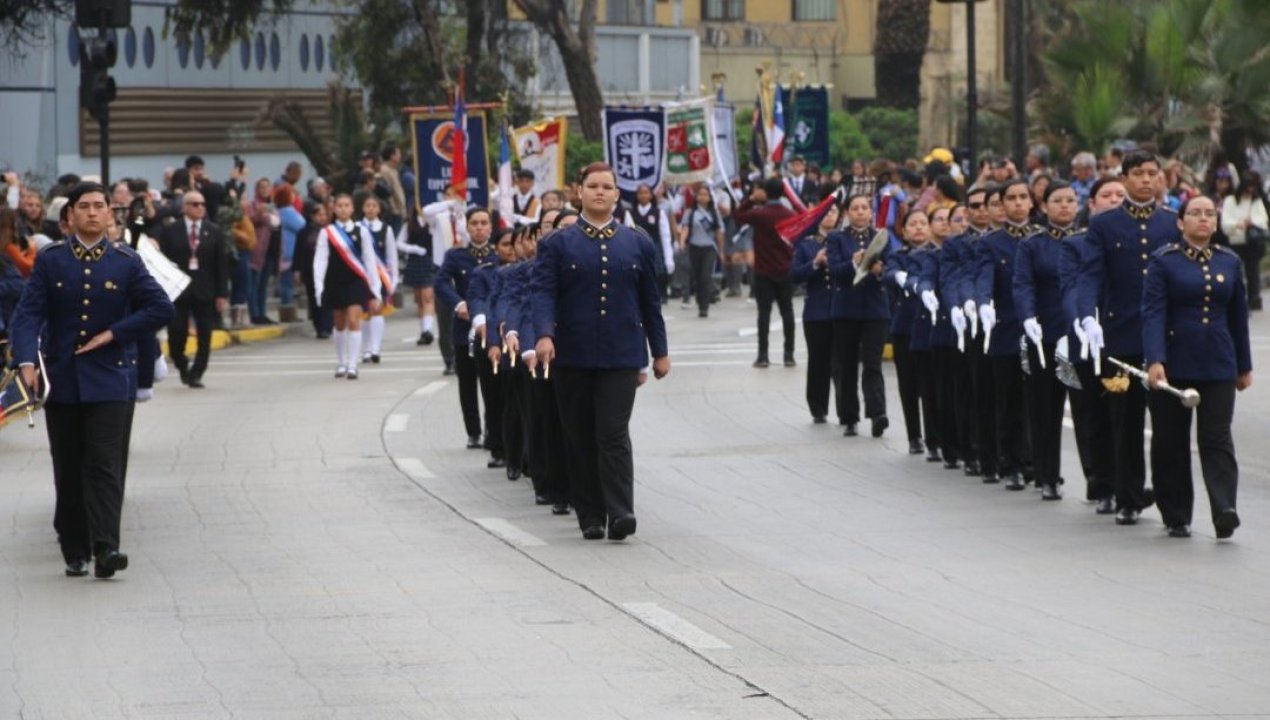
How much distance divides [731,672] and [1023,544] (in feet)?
13.5

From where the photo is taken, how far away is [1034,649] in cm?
1054

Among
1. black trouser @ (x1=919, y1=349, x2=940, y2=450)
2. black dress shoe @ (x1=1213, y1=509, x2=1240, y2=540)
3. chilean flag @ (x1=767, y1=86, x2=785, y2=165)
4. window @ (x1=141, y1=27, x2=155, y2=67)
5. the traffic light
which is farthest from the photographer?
window @ (x1=141, y1=27, x2=155, y2=67)

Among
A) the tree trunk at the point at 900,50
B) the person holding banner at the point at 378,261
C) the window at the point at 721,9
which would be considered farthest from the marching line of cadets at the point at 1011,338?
the window at the point at 721,9

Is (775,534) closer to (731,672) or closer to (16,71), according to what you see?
(731,672)

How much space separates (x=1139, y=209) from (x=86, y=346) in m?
5.60

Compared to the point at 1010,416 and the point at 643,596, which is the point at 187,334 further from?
the point at 643,596

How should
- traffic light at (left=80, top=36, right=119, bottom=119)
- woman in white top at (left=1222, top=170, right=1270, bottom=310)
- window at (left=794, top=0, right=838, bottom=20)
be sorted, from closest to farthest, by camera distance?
traffic light at (left=80, top=36, right=119, bottom=119), woman in white top at (left=1222, top=170, right=1270, bottom=310), window at (left=794, top=0, right=838, bottom=20)

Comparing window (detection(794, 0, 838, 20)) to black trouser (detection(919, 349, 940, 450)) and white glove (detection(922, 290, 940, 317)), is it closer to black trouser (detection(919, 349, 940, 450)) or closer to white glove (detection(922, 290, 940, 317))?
black trouser (detection(919, 349, 940, 450))

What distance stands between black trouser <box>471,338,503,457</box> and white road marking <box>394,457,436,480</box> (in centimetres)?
48

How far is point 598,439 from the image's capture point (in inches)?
559

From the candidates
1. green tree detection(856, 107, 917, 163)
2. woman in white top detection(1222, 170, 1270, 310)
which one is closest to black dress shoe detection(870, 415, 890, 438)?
woman in white top detection(1222, 170, 1270, 310)

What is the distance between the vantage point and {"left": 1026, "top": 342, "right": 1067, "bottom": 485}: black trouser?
52.0 ft

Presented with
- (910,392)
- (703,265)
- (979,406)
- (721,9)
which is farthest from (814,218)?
(721,9)

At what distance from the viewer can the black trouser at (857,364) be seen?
65.0ft
